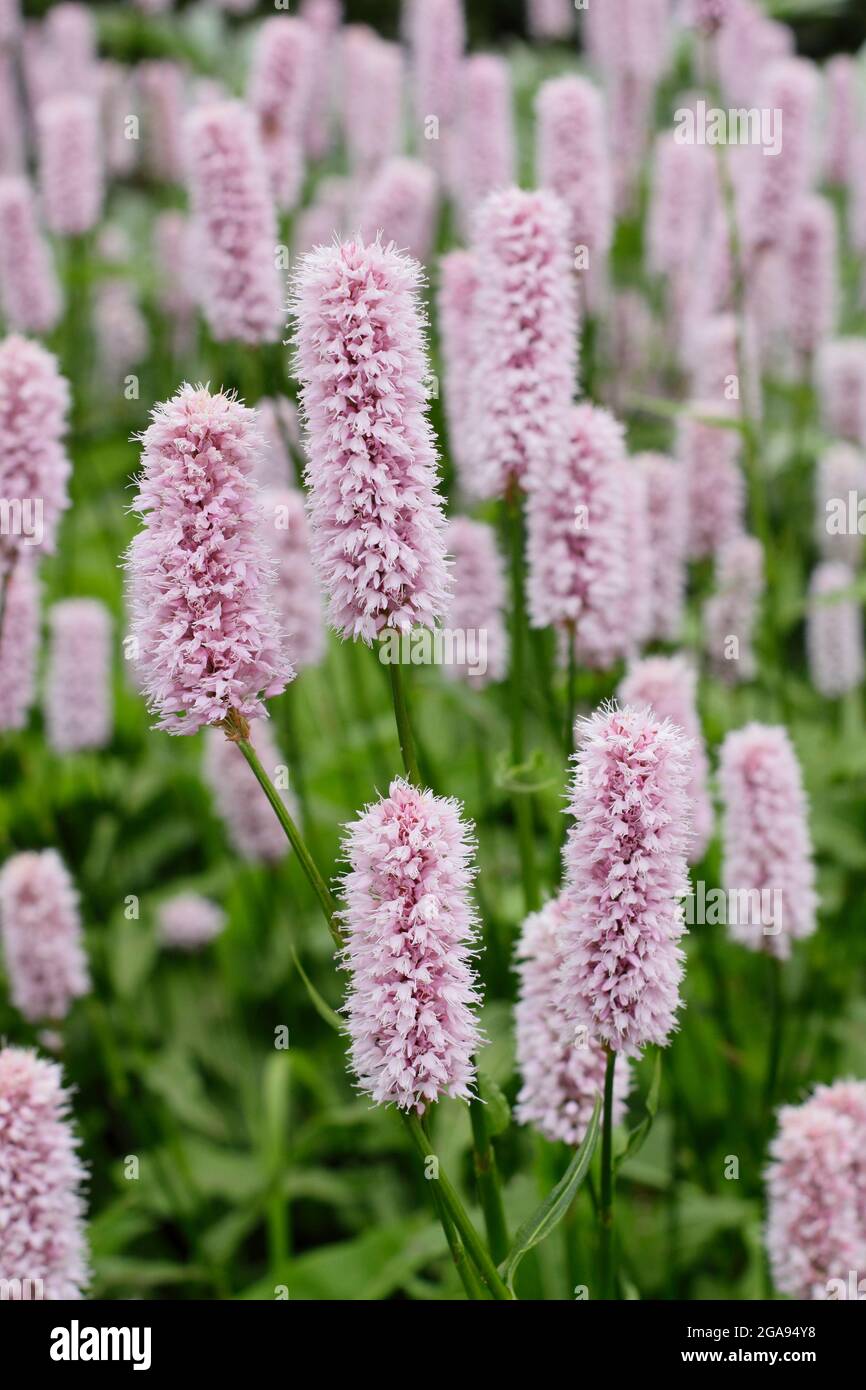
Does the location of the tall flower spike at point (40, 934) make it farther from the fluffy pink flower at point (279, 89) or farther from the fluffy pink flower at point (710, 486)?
the fluffy pink flower at point (279, 89)

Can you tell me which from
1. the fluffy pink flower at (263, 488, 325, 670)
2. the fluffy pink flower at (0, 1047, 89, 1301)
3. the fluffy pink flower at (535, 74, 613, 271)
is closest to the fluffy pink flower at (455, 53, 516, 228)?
the fluffy pink flower at (535, 74, 613, 271)

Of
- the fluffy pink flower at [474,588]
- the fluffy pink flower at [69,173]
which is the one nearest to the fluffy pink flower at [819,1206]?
the fluffy pink flower at [474,588]

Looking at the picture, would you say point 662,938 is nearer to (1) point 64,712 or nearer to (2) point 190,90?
(1) point 64,712

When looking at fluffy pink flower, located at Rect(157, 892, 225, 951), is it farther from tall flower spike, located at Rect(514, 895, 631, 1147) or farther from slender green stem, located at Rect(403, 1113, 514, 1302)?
slender green stem, located at Rect(403, 1113, 514, 1302)

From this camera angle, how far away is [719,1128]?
3754 millimetres

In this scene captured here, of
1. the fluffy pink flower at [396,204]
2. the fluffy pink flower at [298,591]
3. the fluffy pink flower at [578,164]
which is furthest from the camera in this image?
the fluffy pink flower at [396,204]

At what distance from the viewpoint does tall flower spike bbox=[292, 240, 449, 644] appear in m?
1.79

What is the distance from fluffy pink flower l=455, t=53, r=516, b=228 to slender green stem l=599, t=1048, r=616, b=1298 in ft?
11.5

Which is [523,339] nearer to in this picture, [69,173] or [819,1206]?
[819,1206]

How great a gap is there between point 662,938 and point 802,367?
12.6ft

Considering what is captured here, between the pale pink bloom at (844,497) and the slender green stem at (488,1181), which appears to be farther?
the pale pink bloom at (844,497)

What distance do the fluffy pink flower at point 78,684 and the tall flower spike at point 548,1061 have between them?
2.22 metres

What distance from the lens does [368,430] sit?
1783mm

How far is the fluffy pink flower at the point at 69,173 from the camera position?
4.87m
